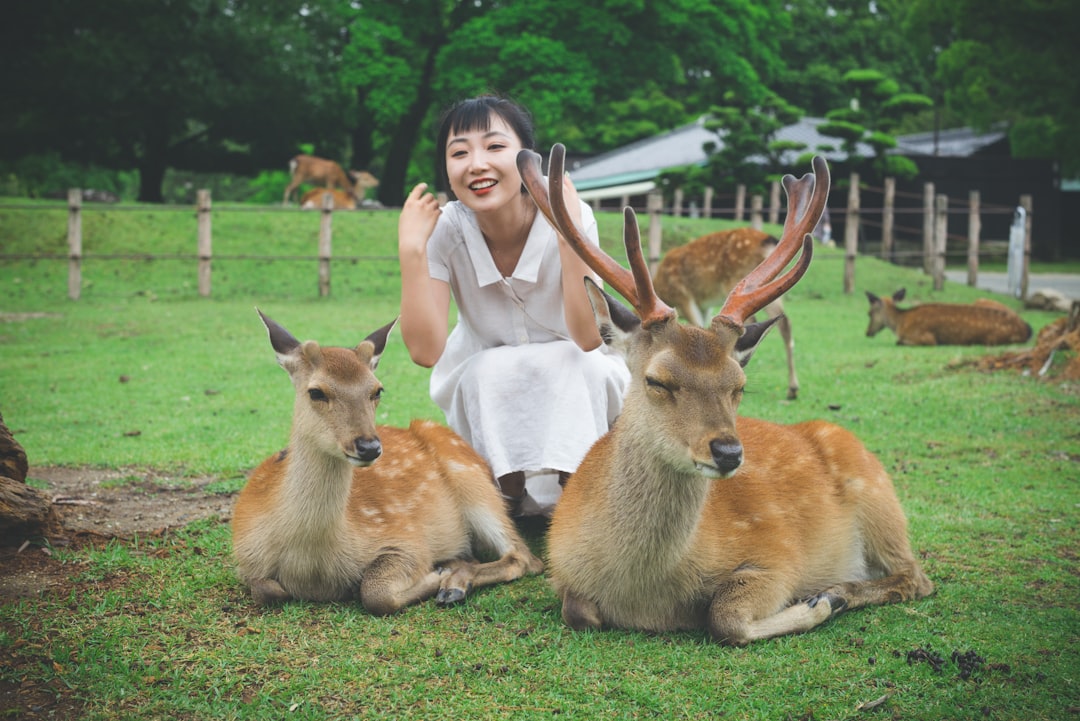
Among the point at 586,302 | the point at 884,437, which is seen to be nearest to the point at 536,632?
the point at 586,302

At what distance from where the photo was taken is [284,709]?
2723 mm

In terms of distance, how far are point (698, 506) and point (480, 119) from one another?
1891mm

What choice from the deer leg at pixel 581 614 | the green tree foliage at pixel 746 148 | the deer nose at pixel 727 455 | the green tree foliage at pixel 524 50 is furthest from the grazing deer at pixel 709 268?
the green tree foliage at pixel 524 50

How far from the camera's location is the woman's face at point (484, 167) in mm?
4094

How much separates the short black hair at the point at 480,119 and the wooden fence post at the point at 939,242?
44.7ft

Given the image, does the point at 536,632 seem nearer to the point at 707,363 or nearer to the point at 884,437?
the point at 707,363

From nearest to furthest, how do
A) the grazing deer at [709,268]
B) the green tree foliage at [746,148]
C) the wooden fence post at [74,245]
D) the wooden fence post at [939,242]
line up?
the grazing deer at [709,268] < the wooden fence post at [74,245] < the wooden fence post at [939,242] < the green tree foliage at [746,148]

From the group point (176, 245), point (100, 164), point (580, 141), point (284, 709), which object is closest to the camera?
point (284, 709)

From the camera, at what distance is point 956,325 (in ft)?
35.0

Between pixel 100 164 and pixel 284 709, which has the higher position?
pixel 100 164

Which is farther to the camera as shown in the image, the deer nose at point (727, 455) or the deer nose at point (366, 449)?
the deer nose at point (366, 449)

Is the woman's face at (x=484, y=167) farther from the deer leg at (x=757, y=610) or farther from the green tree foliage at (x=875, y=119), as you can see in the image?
the green tree foliage at (x=875, y=119)

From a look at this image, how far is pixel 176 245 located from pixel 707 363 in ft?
49.5

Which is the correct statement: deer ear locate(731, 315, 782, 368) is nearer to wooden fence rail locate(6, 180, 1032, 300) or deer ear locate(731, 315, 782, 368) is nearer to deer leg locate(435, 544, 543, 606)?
deer leg locate(435, 544, 543, 606)
